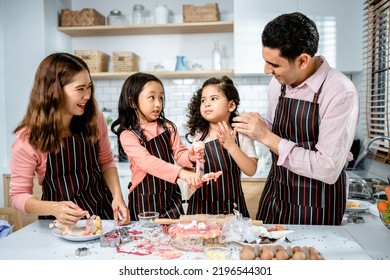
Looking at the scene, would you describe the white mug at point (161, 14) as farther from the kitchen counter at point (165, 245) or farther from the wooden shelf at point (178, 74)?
the kitchen counter at point (165, 245)

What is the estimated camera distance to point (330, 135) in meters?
1.13

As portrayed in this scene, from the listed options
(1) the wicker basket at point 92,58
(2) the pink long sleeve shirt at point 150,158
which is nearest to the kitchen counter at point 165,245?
(2) the pink long sleeve shirt at point 150,158

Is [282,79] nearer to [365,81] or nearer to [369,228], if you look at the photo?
[369,228]

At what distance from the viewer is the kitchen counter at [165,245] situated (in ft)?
3.09

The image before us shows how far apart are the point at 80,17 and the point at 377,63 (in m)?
1.93

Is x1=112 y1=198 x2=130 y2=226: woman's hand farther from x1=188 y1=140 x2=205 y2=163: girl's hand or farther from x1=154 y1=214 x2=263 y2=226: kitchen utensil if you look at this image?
x1=188 y1=140 x2=205 y2=163: girl's hand

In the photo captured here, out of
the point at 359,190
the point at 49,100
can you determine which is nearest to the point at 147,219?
the point at 49,100

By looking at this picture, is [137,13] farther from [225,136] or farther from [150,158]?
[225,136]

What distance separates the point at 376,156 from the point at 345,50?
802mm

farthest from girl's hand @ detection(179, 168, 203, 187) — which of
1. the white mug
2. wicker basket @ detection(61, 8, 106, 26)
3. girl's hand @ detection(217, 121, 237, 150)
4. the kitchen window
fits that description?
wicker basket @ detection(61, 8, 106, 26)

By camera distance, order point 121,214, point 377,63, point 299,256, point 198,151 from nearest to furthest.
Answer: point 299,256 < point 121,214 < point 198,151 < point 377,63

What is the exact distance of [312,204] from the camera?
1.27 metres

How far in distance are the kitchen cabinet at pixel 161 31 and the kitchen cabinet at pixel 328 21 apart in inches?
5.9
